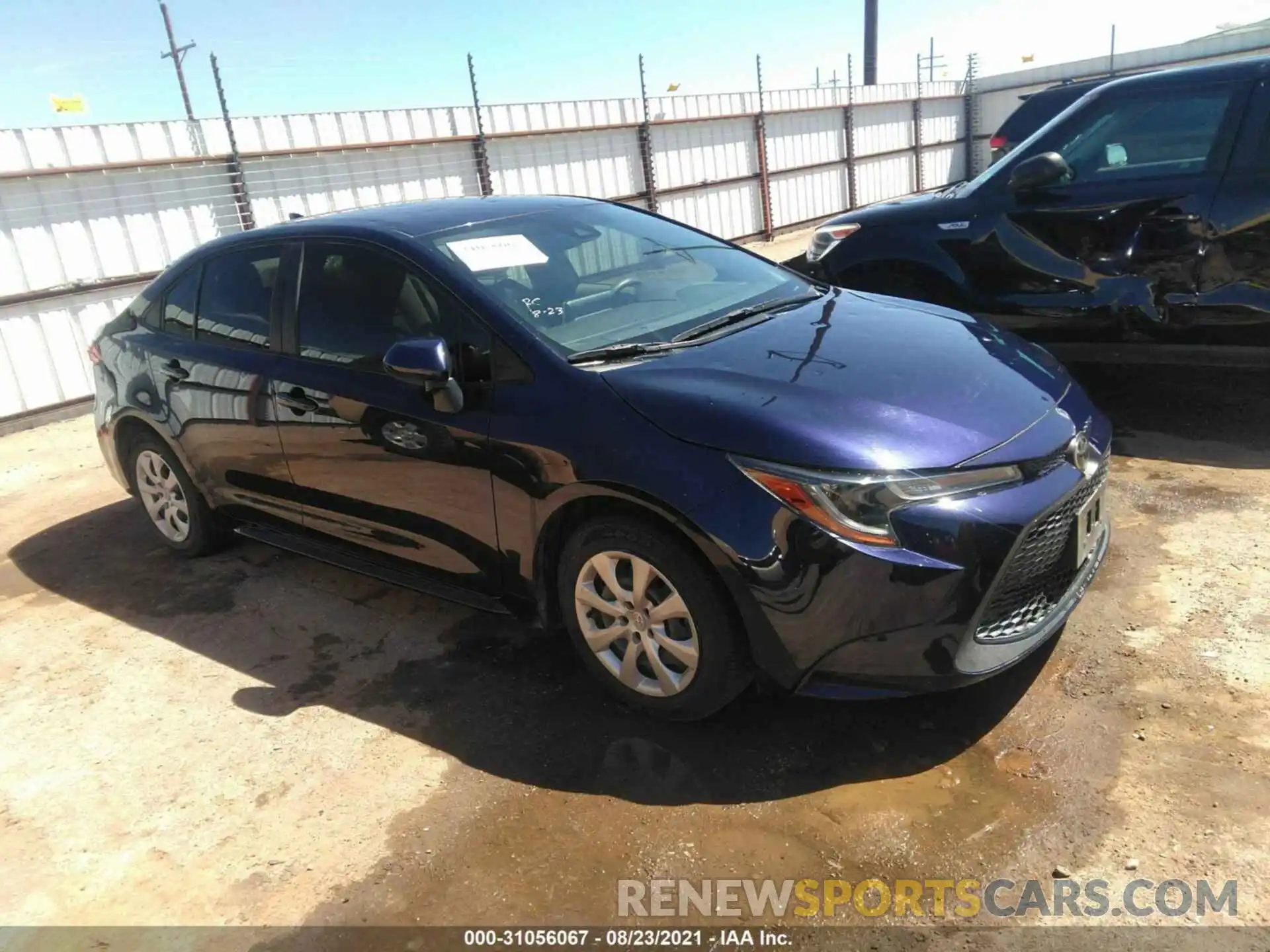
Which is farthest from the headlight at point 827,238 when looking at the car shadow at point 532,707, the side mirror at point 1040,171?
the car shadow at point 532,707

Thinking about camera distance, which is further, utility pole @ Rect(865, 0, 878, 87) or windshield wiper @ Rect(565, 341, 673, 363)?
utility pole @ Rect(865, 0, 878, 87)

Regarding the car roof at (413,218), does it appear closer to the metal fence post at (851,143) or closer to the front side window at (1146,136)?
the front side window at (1146,136)

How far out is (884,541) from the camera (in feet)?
8.17

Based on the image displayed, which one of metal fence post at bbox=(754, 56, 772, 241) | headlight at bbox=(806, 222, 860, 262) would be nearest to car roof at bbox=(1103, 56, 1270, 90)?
headlight at bbox=(806, 222, 860, 262)

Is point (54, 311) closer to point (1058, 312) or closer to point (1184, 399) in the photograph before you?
point (1058, 312)

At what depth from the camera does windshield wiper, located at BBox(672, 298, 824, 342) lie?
3311 millimetres

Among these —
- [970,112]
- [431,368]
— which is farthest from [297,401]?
[970,112]

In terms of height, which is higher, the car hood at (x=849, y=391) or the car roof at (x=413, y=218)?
the car roof at (x=413, y=218)

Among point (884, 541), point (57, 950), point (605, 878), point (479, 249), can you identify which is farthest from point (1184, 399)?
point (57, 950)

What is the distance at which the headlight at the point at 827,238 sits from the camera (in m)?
5.75

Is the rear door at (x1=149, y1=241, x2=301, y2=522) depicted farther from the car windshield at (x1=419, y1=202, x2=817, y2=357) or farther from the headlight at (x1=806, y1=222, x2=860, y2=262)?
the headlight at (x1=806, y1=222, x2=860, y2=262)

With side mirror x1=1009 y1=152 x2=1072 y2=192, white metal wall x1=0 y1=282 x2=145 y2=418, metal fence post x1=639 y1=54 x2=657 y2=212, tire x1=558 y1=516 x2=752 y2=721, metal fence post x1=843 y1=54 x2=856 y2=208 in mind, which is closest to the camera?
tire x1=558 y1=516 x2=752 y2=721

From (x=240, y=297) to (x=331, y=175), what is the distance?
720 cm

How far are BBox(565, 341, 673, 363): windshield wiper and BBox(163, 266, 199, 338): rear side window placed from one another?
7.40ft
